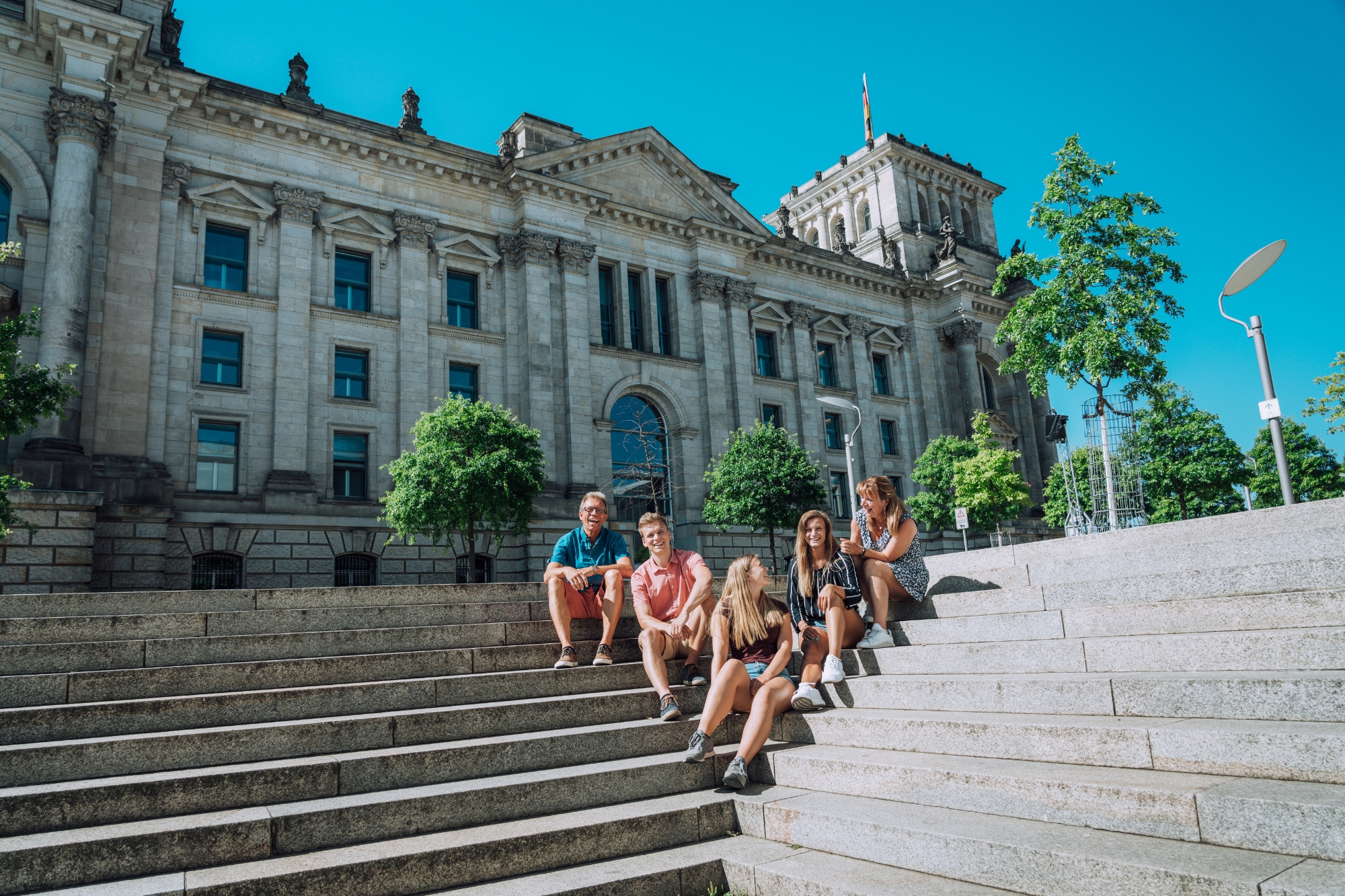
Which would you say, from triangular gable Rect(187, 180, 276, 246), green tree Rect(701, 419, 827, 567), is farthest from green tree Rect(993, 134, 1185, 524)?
triangular gable Rect(187, 180, 276, 246)

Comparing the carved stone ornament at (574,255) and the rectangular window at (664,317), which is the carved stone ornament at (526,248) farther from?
the rectangular window at (664,317)

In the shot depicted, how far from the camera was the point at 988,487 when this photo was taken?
1528 inches

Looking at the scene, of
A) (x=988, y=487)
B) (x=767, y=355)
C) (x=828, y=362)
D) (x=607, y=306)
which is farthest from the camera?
(x=828, y=362)

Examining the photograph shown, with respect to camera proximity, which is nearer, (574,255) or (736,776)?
(736,776)

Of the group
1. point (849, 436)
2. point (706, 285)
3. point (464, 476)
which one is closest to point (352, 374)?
point (464, 476)

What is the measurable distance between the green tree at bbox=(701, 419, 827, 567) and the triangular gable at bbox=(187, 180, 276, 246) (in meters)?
17.8

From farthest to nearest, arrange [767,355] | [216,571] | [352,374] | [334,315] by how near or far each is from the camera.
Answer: [767,355], [352,374], [334,315], [216,571]

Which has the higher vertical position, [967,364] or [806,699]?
[967,364]

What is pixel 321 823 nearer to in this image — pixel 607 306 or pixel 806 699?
pixel 806 699

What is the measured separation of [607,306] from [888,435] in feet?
58.1

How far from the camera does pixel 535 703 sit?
7668 millimetres

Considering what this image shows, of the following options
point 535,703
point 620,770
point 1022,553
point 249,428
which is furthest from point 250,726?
point 249,428

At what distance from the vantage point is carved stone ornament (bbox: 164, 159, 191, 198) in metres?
25.9

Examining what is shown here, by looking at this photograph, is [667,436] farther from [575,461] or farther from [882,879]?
[882,879]
